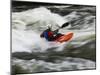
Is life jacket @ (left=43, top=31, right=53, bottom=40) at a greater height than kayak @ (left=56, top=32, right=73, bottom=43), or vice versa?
life jacket @ (left=43, top=31, right=53, bottom=40)

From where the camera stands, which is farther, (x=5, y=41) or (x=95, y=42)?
(x=95, y=42)

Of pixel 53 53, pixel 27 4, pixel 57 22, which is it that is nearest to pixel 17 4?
pixel 27 4

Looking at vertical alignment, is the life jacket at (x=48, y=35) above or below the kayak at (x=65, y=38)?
above

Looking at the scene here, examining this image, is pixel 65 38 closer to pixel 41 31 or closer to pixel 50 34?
pixel 50 34

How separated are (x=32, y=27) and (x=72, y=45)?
503mm

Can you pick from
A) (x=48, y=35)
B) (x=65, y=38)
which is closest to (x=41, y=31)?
(x=48, y=35)

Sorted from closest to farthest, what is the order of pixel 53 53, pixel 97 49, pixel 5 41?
pixel 5 41 < pixel 53 53 < pixel 97 49

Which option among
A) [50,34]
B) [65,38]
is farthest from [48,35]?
[65,38]

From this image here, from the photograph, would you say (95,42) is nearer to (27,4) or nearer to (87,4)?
(87,4)

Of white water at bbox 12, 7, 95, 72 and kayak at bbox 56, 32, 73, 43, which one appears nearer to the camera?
white water at bbox 12, 7, 95, 72

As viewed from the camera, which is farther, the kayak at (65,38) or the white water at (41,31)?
the kayak at (65,38)

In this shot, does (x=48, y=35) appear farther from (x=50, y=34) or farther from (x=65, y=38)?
(x=65, y=38)

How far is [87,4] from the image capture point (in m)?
2.27

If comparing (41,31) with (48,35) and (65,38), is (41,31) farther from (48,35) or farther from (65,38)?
(65,38)
